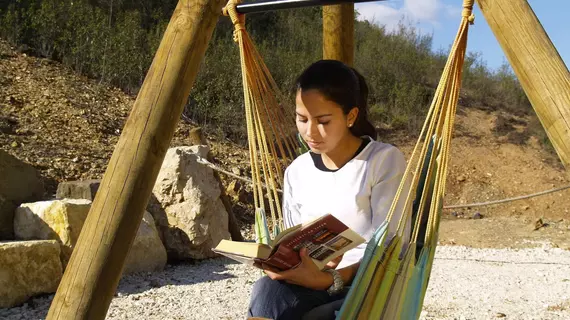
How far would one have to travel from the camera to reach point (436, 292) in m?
4.24

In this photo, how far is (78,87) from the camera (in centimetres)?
745

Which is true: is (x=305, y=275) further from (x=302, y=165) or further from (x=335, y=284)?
(x=302, y=165)

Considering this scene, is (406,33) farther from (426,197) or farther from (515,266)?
(426,197)

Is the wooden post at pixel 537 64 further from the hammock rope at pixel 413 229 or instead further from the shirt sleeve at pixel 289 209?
the shirt sleeve at pixel 289 209

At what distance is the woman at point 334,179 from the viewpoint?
1.78 meters

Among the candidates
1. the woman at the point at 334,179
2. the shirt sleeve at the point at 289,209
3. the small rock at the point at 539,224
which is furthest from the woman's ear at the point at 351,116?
the small rock at the point at 539,224

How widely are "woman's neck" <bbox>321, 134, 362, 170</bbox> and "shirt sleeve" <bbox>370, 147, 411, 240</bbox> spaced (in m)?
0.12

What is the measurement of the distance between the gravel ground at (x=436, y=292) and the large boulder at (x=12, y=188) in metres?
0.65

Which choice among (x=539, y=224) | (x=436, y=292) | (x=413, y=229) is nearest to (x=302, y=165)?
(x=413, y=229)

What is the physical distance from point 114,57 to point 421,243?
21.6 ft

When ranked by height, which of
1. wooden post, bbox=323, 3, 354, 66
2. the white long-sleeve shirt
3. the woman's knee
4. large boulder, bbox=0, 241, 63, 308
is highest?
wooden post, bbox=323, 3, 354, 66

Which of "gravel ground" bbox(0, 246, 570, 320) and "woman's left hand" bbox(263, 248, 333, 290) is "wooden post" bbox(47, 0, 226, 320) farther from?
"gravel ground" bbox(0, 246, 570, 320)

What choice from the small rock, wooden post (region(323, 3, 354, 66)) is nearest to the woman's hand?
wooden post (region(323, 3, 354, 66))

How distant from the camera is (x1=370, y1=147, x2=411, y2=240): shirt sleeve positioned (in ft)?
6.07
